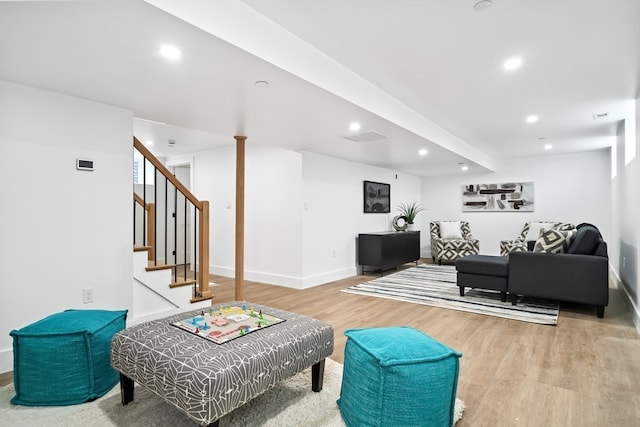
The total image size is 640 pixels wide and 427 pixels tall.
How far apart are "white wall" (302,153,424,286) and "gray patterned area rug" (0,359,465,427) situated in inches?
125

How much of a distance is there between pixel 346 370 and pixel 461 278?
3161 millimetres

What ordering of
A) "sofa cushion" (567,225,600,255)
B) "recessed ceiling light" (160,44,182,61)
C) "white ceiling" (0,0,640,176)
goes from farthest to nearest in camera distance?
"sofa cushion" (567,225,600,255)
"recessed ceiling light" (160,44,182,61)
"white ceiling" (0,0,640,176)

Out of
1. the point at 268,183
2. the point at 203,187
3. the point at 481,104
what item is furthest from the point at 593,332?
the point at 203,187

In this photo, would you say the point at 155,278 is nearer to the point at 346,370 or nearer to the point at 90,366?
the point at 90,366

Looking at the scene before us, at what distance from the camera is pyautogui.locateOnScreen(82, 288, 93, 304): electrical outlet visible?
2.85 metres

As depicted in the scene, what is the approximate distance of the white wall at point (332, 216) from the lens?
17.3 feet

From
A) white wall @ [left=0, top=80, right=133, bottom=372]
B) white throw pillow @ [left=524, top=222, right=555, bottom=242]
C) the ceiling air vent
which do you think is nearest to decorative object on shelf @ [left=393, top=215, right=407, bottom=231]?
white throw pillow @ [left=524, top=222, right=555, bottom=242]

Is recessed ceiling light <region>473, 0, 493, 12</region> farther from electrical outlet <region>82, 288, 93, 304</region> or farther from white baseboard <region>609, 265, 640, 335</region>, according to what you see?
electrical outlet <region>82, 288, 93, 304</region>

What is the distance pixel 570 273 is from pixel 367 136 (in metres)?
2.66

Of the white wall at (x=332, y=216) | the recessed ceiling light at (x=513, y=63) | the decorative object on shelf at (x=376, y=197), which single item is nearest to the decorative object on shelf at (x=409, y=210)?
the decorative object on shelf at (x=376, y=197)

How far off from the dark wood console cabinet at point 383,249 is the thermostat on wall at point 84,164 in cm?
429

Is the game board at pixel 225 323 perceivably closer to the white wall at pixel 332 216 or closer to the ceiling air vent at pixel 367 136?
the ceiling air vent at pixel 367 136

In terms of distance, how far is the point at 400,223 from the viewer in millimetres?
7543

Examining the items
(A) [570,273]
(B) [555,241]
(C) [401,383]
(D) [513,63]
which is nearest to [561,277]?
(A) [570,273]
